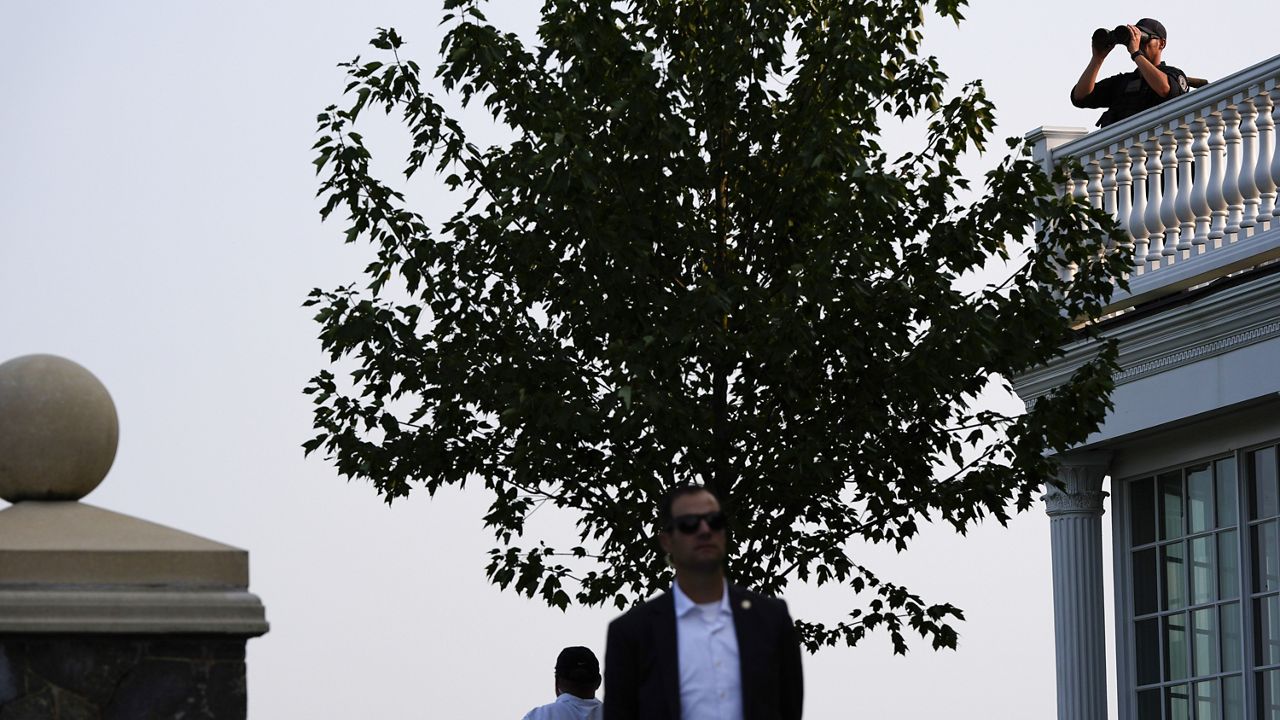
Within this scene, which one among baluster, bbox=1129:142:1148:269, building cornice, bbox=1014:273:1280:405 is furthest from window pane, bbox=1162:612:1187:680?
baluster, bbox=1129:142:1148:269

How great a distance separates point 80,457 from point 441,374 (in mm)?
5439

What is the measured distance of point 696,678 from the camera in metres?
6.39

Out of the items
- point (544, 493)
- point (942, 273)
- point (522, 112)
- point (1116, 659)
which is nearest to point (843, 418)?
point (942, 273)

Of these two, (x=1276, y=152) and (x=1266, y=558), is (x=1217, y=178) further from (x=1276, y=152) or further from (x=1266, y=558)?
(x=1266, y=558)

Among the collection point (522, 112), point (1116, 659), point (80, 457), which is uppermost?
point (522, 112)

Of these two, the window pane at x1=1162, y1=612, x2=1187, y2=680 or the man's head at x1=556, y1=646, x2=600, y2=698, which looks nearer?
the man's head at x1=556, y1=646, x2=600, y2=698

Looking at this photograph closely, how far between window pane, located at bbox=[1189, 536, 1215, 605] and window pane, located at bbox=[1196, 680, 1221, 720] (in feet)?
1.82

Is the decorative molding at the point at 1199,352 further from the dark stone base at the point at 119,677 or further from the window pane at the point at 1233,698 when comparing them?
the dark stone base at the point at 119,677

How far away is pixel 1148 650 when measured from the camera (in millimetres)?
15109

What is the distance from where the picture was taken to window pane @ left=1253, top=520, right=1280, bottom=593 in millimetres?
13734

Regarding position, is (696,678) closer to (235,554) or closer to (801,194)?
(235,554)

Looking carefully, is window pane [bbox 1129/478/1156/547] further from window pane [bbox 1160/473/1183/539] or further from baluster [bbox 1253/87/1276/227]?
baluster [bbox 1253/87/1276/227]

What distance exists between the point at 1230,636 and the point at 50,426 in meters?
9.11

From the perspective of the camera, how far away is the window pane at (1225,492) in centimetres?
1423
